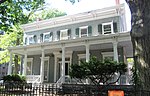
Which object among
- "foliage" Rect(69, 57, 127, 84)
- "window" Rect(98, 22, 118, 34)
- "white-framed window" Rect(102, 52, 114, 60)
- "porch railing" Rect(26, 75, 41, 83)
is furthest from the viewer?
"porch railing" Rect(26, 75, 41, 83)

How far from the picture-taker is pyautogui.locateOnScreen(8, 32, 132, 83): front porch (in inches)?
506

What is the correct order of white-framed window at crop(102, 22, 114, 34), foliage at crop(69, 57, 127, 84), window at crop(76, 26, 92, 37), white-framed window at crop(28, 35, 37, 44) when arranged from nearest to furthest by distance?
foliage at crop(69, 57, 127, 84), white-framed window at crop(102, 22, 114, 34), window at crop(76, 26, 92, 37), white-framed window at crop(28, 35, 37, 44)

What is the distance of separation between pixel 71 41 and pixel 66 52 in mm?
3469

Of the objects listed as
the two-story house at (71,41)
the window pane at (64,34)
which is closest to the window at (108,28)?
the two-story house at (71,41)

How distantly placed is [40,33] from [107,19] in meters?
8.66

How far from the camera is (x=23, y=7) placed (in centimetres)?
1298

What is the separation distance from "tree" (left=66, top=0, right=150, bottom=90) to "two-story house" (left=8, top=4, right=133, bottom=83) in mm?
7435

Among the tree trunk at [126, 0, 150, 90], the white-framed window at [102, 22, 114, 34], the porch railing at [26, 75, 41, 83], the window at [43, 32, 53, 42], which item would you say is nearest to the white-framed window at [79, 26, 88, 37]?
the white-framed window at [102, 22, 114, 34]

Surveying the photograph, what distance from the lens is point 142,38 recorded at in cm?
461

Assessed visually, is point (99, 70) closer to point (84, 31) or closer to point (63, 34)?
point (84, 31)

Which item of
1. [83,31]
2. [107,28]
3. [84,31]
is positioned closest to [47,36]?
[83,31]

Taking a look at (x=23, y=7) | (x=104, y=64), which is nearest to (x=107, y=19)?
(x=104, y=64)

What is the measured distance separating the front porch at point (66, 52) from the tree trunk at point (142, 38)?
24.3ft

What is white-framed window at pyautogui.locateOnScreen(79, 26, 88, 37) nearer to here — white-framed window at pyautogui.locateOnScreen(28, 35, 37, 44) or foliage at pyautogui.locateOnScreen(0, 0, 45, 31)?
foliage at pyautogui.locateOnScreen(0, 0, 45, 31)
